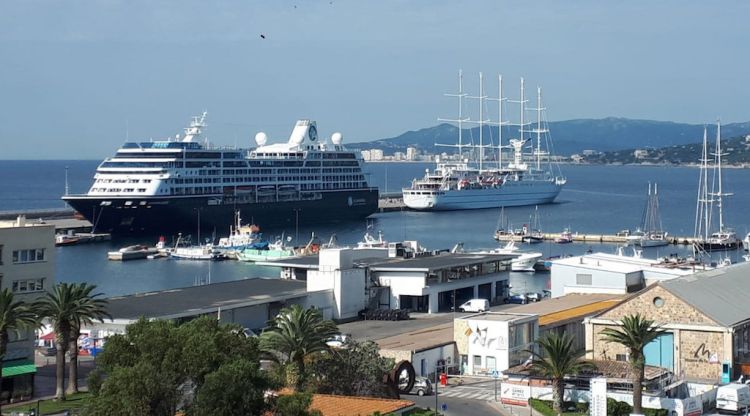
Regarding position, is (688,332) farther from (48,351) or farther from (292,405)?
(48,351)

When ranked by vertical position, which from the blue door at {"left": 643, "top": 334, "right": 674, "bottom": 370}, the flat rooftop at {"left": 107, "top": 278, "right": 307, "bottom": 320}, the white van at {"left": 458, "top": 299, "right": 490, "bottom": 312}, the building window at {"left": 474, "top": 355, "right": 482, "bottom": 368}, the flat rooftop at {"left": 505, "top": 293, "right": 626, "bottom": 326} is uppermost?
the flat rooftop at {"left": 107, "top": 278, "right": 307, "bottom": 320}

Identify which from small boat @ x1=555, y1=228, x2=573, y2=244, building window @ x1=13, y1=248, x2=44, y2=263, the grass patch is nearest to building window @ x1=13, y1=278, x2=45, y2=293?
building window @ x1=13, y1=248, x2=44, y2=263

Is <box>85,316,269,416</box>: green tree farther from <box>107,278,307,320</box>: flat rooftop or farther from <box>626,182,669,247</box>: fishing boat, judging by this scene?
<box>626,182,669,247</box>: fishing boat

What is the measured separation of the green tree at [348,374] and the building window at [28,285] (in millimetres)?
8319

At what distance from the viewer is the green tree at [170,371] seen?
15.6m

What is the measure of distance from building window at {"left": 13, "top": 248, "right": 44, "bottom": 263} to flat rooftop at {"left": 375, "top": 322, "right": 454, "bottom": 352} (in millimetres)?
8315

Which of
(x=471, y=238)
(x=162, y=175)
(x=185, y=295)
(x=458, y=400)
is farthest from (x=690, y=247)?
(x=458, y=400)

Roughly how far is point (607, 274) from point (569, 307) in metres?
3.94

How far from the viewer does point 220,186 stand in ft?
300

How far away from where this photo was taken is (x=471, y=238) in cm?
8675

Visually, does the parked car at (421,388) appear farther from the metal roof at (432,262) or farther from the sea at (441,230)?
the sea at (441,230)

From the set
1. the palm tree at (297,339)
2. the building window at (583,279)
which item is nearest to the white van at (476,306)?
Answer: the building window at (583,279)

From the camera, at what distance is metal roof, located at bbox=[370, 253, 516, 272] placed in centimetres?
3634

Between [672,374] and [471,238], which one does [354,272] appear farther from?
[471,238]
